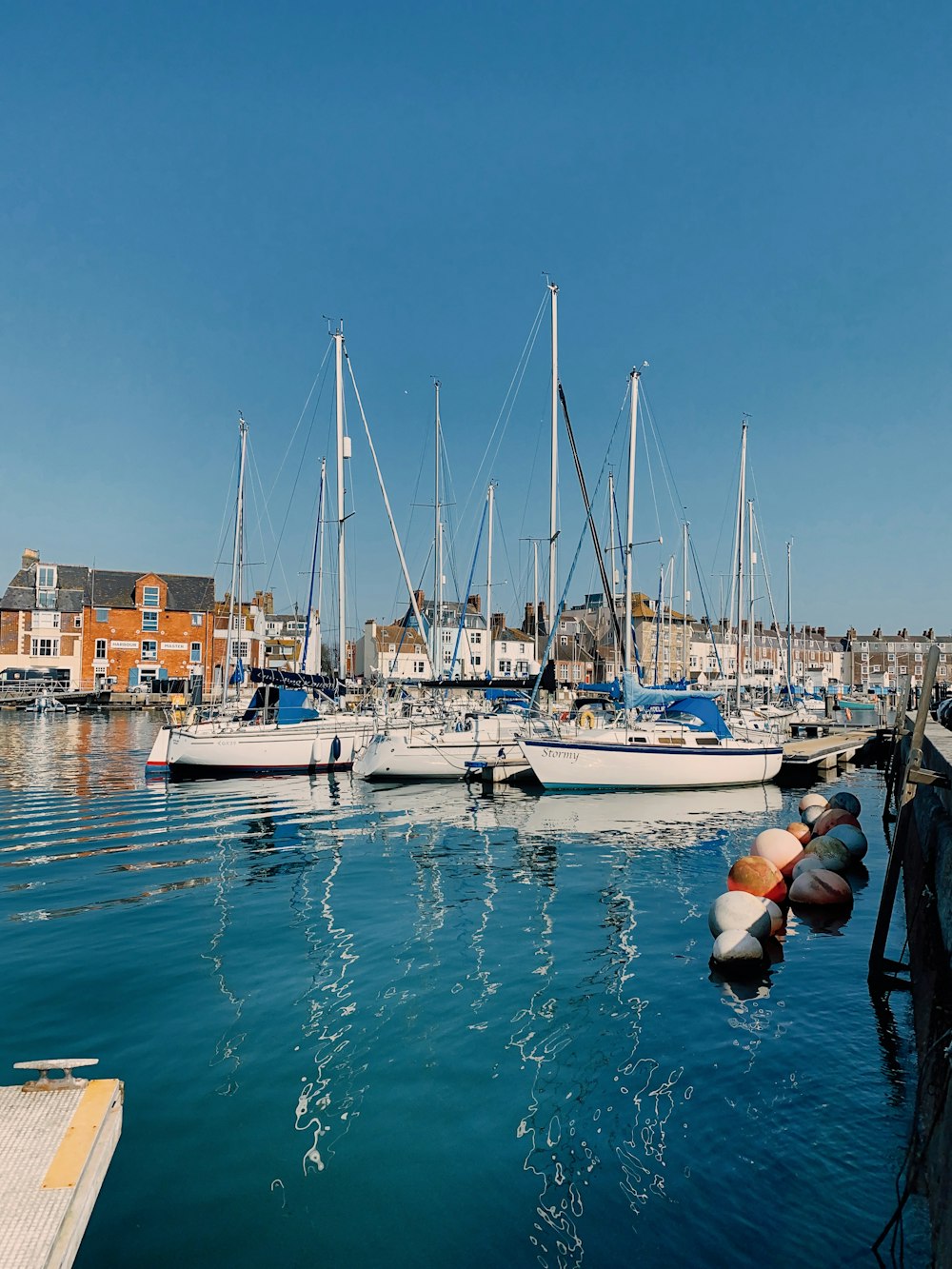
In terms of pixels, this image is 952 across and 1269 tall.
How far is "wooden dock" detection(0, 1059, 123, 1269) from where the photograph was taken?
152 inches

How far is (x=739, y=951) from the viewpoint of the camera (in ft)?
35.6

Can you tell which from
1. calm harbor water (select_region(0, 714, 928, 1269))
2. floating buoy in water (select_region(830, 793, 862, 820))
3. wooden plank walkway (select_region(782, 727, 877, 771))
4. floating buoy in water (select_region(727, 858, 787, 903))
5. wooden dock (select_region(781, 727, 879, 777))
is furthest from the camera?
wooden plank walkway (select_region(782, 727, 877, 771))

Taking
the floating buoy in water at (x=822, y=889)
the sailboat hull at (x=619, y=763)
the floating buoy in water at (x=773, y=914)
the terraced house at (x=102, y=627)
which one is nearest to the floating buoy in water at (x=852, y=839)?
the floating buoy in water at (x=822, y=889)

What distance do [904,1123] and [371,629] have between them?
339 feet

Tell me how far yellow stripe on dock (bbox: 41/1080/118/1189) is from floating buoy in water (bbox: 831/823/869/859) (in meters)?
15.6

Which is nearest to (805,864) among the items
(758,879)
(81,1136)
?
(758,879)

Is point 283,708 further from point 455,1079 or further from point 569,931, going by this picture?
point 455,1079

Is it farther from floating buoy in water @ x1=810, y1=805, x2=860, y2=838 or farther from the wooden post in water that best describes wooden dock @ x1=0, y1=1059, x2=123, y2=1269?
floating buoy in water @ x1=810, y1=805, x2=860, y2=838

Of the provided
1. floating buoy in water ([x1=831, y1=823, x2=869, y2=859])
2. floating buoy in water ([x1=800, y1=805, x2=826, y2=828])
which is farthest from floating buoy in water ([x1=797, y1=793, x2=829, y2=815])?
floating buoy in water ([x1=831, y1=823, x2=869, y2=859])

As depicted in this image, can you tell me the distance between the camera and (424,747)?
31.6 m

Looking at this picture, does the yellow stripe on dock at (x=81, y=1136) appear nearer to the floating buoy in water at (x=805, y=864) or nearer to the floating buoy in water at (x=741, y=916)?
the floating buoy in water at (x=741, y=916)

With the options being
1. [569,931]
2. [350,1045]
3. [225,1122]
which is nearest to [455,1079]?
[350,1045]

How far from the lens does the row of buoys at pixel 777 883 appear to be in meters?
11.1

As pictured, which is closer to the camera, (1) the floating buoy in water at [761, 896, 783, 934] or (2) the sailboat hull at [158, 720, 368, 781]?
(1) the floating buoy in water at [761, 896, 783, 934]
